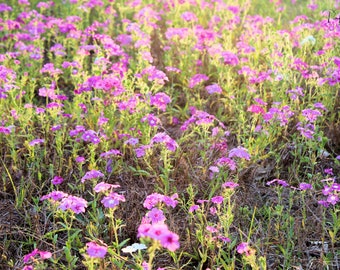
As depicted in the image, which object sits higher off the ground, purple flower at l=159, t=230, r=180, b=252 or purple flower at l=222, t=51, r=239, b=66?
purple flower at l=159, t=230, r=180, b=252

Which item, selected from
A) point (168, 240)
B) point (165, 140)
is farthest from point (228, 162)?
Result: point (168, 240)

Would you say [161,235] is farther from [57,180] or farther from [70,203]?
[57,180]

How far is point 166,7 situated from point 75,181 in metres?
3.47

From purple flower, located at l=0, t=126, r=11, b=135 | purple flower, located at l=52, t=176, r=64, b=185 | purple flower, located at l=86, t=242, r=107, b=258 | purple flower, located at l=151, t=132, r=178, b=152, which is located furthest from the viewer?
purple flower, located at l=0, t=126, r=11, b=135

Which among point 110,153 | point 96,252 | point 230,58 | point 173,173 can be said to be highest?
point 230,58

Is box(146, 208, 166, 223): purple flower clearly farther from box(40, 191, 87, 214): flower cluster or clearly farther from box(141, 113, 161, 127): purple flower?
box(141, 113, 161, 127): purple flower

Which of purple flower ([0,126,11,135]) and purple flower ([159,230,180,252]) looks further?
purple flower ([0,126,11,135])

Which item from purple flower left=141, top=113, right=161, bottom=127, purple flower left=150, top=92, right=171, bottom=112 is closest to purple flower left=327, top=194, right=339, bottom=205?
purple flower left=141, top=113, right=161, bottom=127

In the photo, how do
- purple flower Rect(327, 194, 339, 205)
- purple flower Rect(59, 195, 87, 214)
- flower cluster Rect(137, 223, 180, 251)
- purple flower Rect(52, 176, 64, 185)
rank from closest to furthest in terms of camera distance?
flower cluster Rect(137, 223, 180, 251) < purple flower Rect(59, 195, 87, 214) < purple flower Rect(327, 194, 339, 205) < purple flower Rect(52, 176, 64, 185)

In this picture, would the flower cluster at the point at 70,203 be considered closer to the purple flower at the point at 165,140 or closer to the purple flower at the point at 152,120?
the purple flower at the point at 165,140

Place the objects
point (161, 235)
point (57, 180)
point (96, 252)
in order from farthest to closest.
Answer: point (57, 180)
point (96, 252)
point (161, 235)

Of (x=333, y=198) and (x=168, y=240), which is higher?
(x=168, y=240)

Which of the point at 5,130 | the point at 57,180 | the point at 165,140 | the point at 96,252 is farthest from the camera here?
the point at 5,130

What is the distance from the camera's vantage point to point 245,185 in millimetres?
3133
